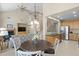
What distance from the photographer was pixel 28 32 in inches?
91.3

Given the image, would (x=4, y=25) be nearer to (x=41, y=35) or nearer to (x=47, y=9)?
(x=41, y=35)

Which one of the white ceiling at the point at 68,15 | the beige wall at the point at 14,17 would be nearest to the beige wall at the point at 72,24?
the white ceiling at the point at 68,15

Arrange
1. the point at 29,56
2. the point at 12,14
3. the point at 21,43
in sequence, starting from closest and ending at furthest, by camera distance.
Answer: the point at 29,56 < the point at 12,14 < the point at 21,43

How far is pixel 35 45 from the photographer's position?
7.84 ft

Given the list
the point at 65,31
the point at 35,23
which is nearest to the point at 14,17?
Result: the point at 35,23

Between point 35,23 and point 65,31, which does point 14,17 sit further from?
point 65,31

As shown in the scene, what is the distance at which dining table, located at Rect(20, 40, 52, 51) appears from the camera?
7.42 feet

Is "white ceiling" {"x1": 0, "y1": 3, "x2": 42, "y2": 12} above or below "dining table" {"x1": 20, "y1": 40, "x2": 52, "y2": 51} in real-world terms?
above

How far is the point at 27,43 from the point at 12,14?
→ 23.6 inches

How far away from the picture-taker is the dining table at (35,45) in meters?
2.26

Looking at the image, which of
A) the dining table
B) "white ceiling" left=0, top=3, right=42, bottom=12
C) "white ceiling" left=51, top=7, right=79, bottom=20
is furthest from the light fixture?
"white ceiling" left=51, top=7, right=79, bottom=20

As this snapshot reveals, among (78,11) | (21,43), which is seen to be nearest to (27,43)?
(21,43)

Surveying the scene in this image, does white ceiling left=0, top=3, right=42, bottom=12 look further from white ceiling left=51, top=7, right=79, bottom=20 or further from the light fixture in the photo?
white ceiling left=51, top=7, right=79, bottom=20

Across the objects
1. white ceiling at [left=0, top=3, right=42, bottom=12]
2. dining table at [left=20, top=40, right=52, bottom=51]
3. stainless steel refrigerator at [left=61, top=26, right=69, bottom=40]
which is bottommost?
dining table at [left=20, top=40, right=52, bottom=51]
